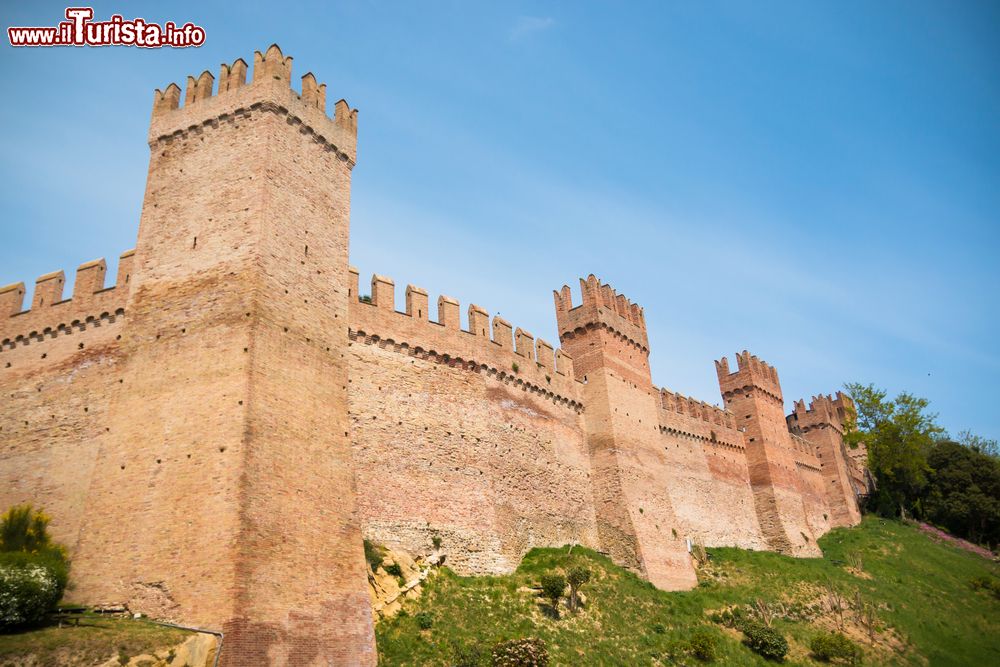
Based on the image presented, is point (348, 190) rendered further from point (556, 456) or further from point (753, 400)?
point (753, 400)

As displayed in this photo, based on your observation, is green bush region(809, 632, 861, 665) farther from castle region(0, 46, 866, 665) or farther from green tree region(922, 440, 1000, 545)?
green tree region(922, 440, 1000, 545)

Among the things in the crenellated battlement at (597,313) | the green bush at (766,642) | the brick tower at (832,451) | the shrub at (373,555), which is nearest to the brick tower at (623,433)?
the crenellated battlement at (597,313)

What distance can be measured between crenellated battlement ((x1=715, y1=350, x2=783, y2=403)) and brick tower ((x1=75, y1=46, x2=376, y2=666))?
27.6m

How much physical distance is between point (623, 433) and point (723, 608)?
7.19 metres

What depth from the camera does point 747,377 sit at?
42.2 metres

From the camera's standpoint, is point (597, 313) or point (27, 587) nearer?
point (27, 587)

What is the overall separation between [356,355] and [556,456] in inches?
365

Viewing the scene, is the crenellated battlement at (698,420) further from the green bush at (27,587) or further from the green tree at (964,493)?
the green bush at (27,587)

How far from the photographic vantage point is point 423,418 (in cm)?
2300

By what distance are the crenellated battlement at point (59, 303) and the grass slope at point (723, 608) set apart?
37.1 ft

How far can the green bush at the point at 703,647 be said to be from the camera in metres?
22.0

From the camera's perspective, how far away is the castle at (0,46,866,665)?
15594 millimetres

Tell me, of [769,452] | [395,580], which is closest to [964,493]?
[769,452]

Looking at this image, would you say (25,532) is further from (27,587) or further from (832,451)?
(832,451)
